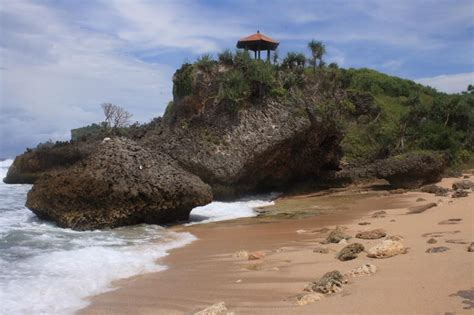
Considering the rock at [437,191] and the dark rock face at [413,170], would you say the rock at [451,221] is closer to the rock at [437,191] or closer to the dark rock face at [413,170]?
the rock at [437,191]

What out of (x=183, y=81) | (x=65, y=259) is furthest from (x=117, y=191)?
(x=183, y=81)

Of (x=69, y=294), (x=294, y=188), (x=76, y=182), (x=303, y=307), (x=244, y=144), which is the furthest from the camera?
(x=294, y=188)

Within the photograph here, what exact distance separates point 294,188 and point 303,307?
686 inches

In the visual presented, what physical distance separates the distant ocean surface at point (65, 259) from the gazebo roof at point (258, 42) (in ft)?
70.6

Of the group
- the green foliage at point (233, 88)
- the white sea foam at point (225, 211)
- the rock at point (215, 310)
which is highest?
the green foliage at point (233, 88)

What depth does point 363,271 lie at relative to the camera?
Result: 5246 mm

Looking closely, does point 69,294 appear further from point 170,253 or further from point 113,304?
point 170,253

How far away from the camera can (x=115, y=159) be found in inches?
504

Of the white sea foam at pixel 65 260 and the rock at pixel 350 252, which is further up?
the rock at pixel 350 252

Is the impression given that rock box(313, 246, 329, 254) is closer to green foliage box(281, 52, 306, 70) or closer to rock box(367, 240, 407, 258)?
rock box(367, 240, 407, 258)

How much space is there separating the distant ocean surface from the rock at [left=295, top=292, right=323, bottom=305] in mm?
2544

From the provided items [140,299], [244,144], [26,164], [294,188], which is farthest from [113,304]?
[26,164]

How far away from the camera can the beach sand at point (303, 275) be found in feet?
13.8

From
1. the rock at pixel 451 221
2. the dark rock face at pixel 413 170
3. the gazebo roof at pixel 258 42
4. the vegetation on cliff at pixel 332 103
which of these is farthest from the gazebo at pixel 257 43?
the rock at pixel 451 221
